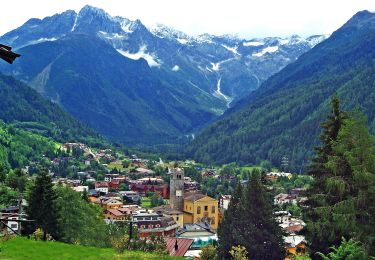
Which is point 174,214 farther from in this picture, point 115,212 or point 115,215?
point 115,212

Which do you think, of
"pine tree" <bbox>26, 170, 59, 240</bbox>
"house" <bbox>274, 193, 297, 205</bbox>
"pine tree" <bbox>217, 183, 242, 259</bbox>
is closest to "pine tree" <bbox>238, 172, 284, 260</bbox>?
"pine tree" <bbox>217, 183, 242, 259</bbox>

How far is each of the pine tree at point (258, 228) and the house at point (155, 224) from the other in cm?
6210

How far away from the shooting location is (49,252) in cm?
4731

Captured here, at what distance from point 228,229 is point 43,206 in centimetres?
2162

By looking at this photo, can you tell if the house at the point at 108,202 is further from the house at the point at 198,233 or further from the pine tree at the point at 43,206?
the pine tree at the point at 43,206

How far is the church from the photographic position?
144 metres

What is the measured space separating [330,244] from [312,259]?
7.61 ft

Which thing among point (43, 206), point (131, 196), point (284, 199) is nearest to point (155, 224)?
point (131, 196)

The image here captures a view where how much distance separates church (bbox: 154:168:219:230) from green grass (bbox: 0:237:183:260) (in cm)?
9000

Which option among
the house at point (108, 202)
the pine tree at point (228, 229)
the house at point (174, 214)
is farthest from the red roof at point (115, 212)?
the pine tree at point (228, 229)

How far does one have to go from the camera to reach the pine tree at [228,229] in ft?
224

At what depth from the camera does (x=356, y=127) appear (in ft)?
147

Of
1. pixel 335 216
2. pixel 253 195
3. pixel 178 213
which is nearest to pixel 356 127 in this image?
pixel 335 216

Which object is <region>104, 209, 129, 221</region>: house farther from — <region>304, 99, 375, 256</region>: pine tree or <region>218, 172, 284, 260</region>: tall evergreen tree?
<region>304, 99, 375, 256</region>: pine tree
